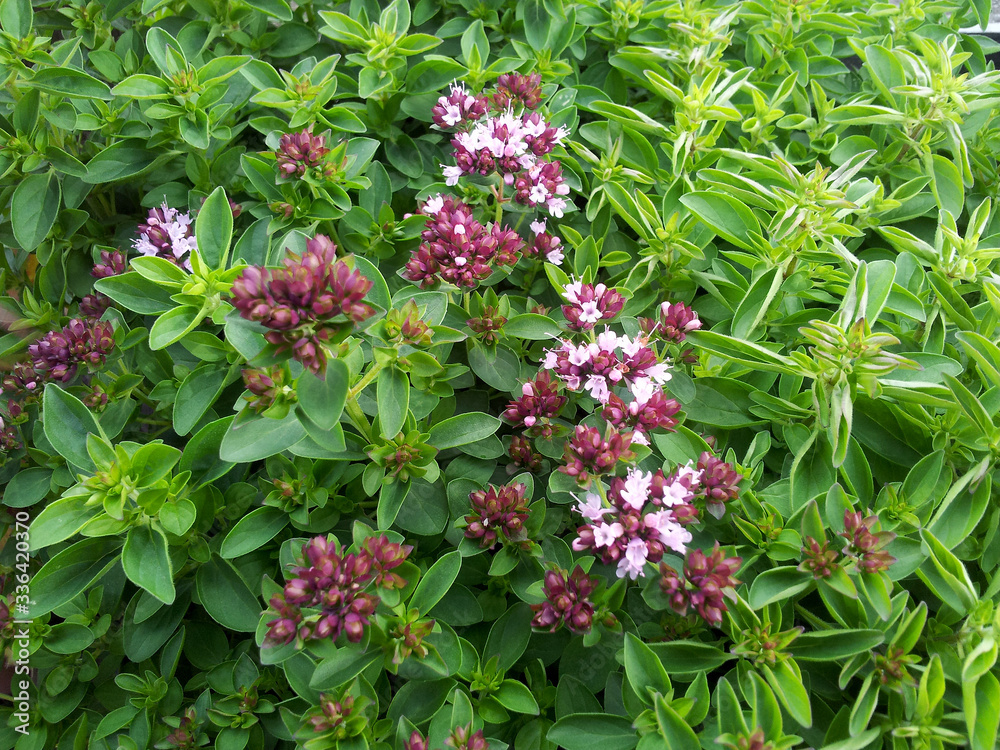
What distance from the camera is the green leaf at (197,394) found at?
4.61 feet

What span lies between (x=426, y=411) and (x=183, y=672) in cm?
92

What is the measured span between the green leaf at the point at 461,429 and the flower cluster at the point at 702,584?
44 cm

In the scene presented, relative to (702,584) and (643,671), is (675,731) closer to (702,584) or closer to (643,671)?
(643,671)

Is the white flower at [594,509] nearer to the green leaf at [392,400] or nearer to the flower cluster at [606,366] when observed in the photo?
the flower cluster at [606,366]

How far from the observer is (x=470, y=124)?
1.79m

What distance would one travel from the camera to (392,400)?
1.26 metres

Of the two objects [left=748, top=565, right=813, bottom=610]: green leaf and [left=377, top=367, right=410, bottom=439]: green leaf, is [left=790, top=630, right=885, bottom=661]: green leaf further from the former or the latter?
[left=377, top=367, right=410, bottom=439]: green leaf

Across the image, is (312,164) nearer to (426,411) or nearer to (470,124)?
(470,124)

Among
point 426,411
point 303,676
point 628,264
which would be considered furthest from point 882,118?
point 303,676

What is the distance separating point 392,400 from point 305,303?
30cm

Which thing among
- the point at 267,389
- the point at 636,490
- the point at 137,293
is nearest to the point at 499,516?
the point at 636,490

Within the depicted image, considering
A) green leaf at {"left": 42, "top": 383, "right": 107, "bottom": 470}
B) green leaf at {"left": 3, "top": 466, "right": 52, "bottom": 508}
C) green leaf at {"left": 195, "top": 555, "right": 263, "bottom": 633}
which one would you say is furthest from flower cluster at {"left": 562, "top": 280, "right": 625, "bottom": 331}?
green leaf at {"left": 3, "top": 466, "right": 52, "bottom": 508}

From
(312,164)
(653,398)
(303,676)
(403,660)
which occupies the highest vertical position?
(312,164)

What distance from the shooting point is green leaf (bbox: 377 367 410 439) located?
4.01 feet
